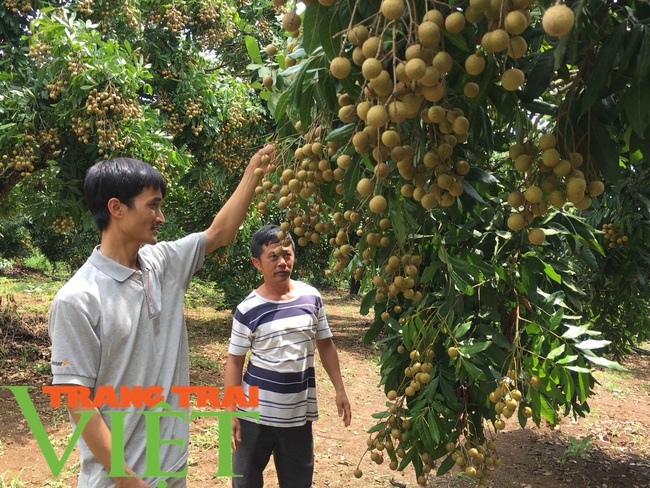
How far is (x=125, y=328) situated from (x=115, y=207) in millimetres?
336

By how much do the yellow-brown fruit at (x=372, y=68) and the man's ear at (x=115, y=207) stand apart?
1.05 metres

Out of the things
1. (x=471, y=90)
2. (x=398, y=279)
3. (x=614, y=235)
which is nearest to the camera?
(x=471, y=90)

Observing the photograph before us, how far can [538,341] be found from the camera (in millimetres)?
1628

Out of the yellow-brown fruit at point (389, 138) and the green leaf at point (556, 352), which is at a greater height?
the yellow-brown fruit at point (389, 138)

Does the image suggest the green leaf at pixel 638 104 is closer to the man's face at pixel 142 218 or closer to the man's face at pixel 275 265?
the man's face at pixel 142 218

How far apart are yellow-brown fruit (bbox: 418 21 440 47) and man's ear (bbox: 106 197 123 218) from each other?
3.63ft

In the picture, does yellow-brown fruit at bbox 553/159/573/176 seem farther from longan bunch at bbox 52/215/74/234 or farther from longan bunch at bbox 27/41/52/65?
longan bunch at bbox 52/215/74/234

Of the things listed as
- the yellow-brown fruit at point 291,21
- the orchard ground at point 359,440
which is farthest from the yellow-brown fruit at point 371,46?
the orchard ground at point 359,440

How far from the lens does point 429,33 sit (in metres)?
0.59

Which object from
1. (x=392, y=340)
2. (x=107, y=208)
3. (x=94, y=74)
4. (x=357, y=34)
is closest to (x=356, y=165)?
(x=357, y=34)

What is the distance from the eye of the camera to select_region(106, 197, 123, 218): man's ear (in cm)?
146

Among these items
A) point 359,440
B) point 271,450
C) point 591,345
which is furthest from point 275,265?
point 359,440

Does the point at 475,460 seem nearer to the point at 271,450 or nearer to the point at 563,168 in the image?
the point at 271,450

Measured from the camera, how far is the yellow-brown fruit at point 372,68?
2.02 feet
